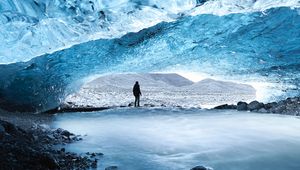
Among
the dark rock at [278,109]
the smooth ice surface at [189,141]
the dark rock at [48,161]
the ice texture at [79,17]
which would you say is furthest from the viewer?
the ice texture at [79,17]

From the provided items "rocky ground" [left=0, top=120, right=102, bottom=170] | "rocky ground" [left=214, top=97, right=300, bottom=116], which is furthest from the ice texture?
"rocky ground" [left=0, top=120, right=102, bottom=170]

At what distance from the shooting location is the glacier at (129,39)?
1784 centimetres

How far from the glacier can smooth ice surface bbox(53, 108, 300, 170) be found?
10.3 ft

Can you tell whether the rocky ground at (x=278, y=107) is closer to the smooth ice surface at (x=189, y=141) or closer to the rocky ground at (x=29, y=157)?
the smooth ice surface at (x=189, y=141)

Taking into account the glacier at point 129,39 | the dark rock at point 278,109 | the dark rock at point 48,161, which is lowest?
the dark rock at point 48,161

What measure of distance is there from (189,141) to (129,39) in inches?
323

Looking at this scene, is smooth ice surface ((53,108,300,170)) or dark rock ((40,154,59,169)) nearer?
dark rock ((40,154,59,169))

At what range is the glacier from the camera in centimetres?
1784

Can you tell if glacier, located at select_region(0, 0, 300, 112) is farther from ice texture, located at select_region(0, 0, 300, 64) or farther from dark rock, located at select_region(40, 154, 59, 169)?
dark rock, located at select_region(40, 154, 59, 169)

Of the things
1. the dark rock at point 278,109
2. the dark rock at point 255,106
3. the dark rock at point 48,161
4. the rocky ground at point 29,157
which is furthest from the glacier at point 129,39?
the dark rock at point 48,161

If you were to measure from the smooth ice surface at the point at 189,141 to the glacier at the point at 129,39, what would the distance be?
124 inches

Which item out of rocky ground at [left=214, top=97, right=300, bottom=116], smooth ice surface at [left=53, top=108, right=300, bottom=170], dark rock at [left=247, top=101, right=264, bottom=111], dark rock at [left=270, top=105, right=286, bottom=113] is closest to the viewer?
smooth ice surface at [left=53, top=108, right=300, bottom=170]

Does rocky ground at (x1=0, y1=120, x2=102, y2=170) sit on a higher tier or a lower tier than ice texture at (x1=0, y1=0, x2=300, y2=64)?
lower

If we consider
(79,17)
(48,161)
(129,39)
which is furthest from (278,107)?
(48,161)
